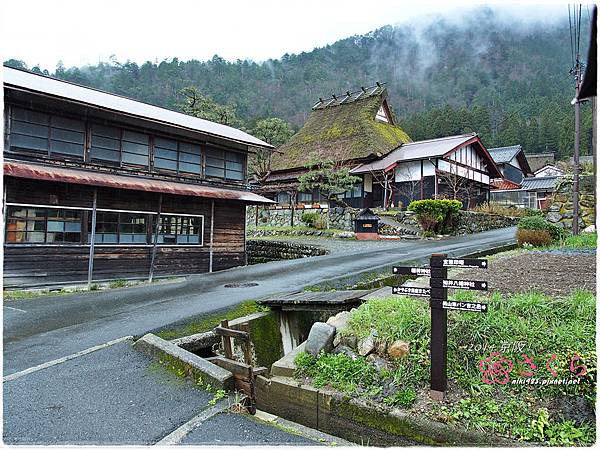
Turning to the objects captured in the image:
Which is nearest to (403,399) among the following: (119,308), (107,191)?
(119,308)

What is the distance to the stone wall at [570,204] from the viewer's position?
556 inches

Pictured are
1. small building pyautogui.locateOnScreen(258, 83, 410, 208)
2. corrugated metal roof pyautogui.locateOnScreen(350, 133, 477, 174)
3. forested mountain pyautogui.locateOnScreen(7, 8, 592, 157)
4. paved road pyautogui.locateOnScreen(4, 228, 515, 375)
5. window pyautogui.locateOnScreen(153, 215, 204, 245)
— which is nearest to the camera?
paved road pyautogui.locateOnScreen(4, 228, 515, 375)

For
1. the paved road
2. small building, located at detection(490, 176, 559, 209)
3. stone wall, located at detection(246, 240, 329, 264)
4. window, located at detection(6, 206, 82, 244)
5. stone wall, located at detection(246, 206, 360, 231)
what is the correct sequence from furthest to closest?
small building, located at detection(490, 176, 559, 209) → stone wall, located at detection(246, 206, 360, 231) → stone wall, located at detection(246, 240, 329, 264) → window, located at detection(6, 206, 82, 244) → the paved road

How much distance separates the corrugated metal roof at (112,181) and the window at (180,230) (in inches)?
47.4

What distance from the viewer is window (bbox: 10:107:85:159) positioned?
9.85 meters

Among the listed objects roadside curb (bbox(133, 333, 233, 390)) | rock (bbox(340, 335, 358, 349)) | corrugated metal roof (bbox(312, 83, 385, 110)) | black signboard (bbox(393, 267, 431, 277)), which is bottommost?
roadside curb (bbox(133, 333, 233, 390))

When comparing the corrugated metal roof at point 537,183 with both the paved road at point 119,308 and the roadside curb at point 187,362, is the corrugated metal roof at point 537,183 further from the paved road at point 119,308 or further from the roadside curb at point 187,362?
the roadside curb at point 187,362

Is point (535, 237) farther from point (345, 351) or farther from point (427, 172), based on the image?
point (427, 172)

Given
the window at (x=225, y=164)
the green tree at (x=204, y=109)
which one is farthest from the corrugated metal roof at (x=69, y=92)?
the green tree at (x=204, y=109)

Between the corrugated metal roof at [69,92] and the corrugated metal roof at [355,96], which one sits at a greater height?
the corrugated metal roof at [355,96]

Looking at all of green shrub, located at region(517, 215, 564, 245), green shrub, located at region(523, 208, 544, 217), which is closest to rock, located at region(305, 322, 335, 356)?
green shrub, located at region(517, 215, 564, 245)

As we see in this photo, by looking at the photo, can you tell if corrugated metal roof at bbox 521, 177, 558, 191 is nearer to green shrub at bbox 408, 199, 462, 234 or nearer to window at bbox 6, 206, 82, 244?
green shrub at bbox 408, 199, 462, 234

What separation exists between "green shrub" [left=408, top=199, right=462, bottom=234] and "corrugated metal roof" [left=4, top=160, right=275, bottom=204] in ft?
30.0

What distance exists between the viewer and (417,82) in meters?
74.1
